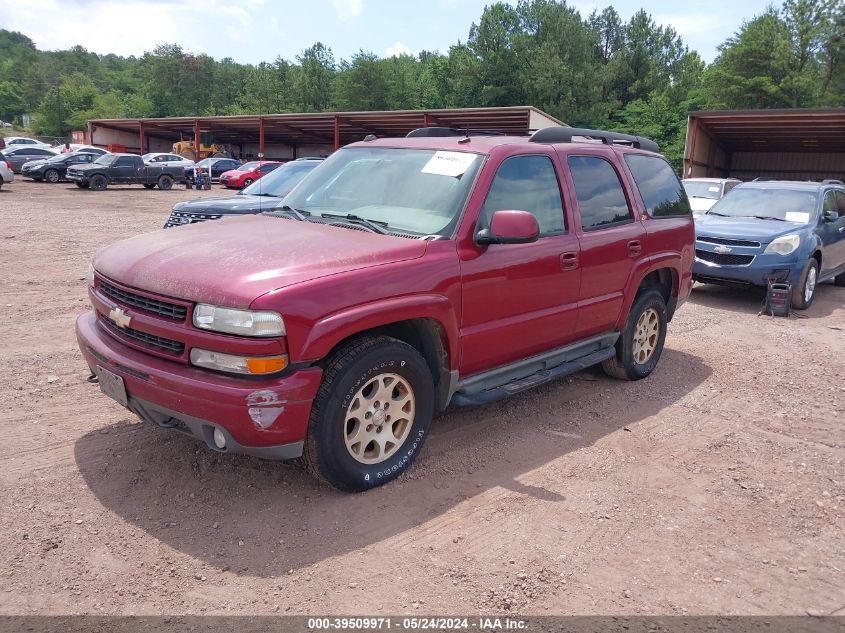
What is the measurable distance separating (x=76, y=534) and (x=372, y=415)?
1549mm

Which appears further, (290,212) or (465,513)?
(290,212)

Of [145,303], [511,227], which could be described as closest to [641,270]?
[511,227]

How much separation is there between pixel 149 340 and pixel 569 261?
2770 millimetres

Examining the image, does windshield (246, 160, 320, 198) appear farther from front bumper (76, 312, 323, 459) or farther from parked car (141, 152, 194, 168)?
parked car (141, 152, 194, 168)

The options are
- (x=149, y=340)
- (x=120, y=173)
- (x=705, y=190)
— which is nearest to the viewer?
(x=149, y=340)

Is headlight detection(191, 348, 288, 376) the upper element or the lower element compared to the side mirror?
lower

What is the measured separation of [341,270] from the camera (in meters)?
3.34

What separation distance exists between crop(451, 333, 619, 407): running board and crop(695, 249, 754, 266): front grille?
517 centimetres

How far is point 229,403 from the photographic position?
3061mm

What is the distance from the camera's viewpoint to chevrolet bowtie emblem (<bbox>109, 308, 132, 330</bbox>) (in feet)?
11.4

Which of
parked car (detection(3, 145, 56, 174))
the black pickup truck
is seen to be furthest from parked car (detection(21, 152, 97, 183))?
parked car (detection(3, 145, 56, 174))

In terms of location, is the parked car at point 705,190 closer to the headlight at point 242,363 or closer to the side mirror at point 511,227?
the side mirror at point 511,227

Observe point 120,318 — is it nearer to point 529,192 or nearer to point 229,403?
point 229,403

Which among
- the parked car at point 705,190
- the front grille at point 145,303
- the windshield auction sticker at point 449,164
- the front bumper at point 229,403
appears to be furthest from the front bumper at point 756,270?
the front grille at point 145,303
